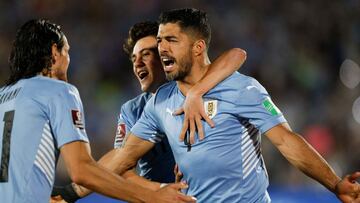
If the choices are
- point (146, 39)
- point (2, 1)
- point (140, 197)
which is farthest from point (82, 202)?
point (2, 1)

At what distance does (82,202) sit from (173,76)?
3016mm

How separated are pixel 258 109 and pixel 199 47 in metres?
0.67

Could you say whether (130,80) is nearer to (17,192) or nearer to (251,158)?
(251,158)

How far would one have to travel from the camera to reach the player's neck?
4.83 meters

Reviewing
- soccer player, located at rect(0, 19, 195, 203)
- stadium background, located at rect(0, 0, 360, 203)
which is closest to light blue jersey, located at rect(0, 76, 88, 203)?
soccer player, located at rect(0, 19, 195, 203)

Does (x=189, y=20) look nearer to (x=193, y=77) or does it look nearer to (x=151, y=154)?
(x=193, y=77)

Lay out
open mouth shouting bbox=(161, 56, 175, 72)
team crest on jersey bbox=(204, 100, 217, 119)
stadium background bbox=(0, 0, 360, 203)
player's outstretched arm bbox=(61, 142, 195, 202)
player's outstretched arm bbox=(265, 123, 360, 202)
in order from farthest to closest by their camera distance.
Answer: stadium background bbox=(0, 0, 360, 203) < open mouth shouting bbox=(161, 56, 175, 72) < team crest on jersey bbox=(204, 100, 217, 119) < player's outstretched arm bbox=(265, 123, 360, 202) < player's outstretched arm bbox=(61, 142, 195, 202)

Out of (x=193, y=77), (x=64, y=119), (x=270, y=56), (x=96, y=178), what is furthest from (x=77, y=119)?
(x=270, y=56)

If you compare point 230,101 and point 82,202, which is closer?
point 230,101

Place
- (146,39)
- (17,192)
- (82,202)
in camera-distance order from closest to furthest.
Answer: (17,192) → (146,39) → (82,202)

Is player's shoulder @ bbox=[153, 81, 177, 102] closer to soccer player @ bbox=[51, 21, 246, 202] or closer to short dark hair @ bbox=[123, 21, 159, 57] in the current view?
soccer player @ bbox=[51, 21, 246, 202]

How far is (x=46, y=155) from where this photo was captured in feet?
12.7

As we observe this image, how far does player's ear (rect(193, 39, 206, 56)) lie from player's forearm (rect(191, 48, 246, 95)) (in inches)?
4.9

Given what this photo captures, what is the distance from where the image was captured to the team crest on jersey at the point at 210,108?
461cm
